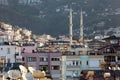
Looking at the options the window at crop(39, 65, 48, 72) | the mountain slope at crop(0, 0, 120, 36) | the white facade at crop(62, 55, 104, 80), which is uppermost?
the mountain slope at crop(0, 0, 120, 36)

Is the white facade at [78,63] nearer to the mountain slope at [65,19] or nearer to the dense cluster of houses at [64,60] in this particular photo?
the dense cluster of houses at [64,60]

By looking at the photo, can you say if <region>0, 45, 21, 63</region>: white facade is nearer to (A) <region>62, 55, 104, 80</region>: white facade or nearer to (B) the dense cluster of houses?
(B) the dense cluster of houses

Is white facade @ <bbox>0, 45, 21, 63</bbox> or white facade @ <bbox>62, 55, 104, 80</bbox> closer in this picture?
white facade @ <bbox>62, 55, 104, 80</bbox>

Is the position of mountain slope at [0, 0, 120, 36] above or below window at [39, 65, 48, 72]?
above

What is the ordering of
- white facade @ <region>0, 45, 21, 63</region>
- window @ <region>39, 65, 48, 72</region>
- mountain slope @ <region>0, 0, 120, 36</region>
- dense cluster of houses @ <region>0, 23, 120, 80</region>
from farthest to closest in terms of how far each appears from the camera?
1. mountain slope @ <region>0, 0, 120, 36</region>
2. white facade @ <region>0, 45, 21, 63</region>
3. window @ <region>39, 65, 48, 72</region>
4. dense cluster of houses @ <region>0, 23, 120, 80</region>

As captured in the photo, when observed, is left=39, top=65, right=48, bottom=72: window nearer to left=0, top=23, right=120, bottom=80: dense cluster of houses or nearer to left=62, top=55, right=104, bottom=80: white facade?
left=0, top=23, right=120, bottom=80: dense cluster of houses

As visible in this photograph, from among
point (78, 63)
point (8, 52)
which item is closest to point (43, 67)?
point (8, 52)

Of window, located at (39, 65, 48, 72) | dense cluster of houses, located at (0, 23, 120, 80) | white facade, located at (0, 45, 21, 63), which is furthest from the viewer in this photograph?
white facade, located at (0, 45, 21, 63)

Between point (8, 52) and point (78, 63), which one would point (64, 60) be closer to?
point (78, 63)

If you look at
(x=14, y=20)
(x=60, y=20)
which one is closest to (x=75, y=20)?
(x=60, y=20)

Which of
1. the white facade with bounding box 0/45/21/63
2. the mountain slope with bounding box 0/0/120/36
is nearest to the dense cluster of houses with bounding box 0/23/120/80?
the white facade with bounding box 0/45/21/63

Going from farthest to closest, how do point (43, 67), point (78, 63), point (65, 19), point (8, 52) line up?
1. point (65, 19)
2. point (8, 52)
3. point (43, 67)
4. point (78, 63)

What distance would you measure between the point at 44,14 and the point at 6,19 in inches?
1133

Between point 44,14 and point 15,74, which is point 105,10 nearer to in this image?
point 44,14
